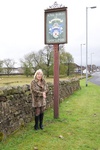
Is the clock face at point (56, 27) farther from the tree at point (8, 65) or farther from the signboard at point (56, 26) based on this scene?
the tree at point (8, 65)

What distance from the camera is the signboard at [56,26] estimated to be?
305 inches

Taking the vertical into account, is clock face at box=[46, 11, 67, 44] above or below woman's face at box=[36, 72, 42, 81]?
above

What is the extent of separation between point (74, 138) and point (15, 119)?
1.56 metres

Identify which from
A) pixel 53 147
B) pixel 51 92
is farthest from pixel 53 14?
pixel 53 147

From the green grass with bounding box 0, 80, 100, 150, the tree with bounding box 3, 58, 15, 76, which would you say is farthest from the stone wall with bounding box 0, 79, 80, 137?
the tree with bounding box 3, 58, 15, 76

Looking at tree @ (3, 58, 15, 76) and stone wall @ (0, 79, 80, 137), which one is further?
tree @ (3, 58, 15, 76)

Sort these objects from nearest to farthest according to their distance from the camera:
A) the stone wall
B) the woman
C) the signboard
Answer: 1. the stone wall
2. the woman
3. the signboard

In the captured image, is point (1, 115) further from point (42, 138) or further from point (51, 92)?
point (51, 92)

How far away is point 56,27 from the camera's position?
781cm

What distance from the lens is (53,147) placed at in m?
4.96

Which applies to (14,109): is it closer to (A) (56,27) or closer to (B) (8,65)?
(A) (56,27)

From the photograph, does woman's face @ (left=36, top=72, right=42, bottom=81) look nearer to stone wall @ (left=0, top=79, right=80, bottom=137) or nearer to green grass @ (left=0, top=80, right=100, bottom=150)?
stone wall @ (left=0, top=79, right=80, bottom=137)

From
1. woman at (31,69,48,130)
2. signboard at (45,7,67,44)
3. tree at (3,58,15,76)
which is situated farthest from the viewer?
tree at (3,58,15,76)

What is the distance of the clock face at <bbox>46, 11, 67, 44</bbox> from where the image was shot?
7.75m
